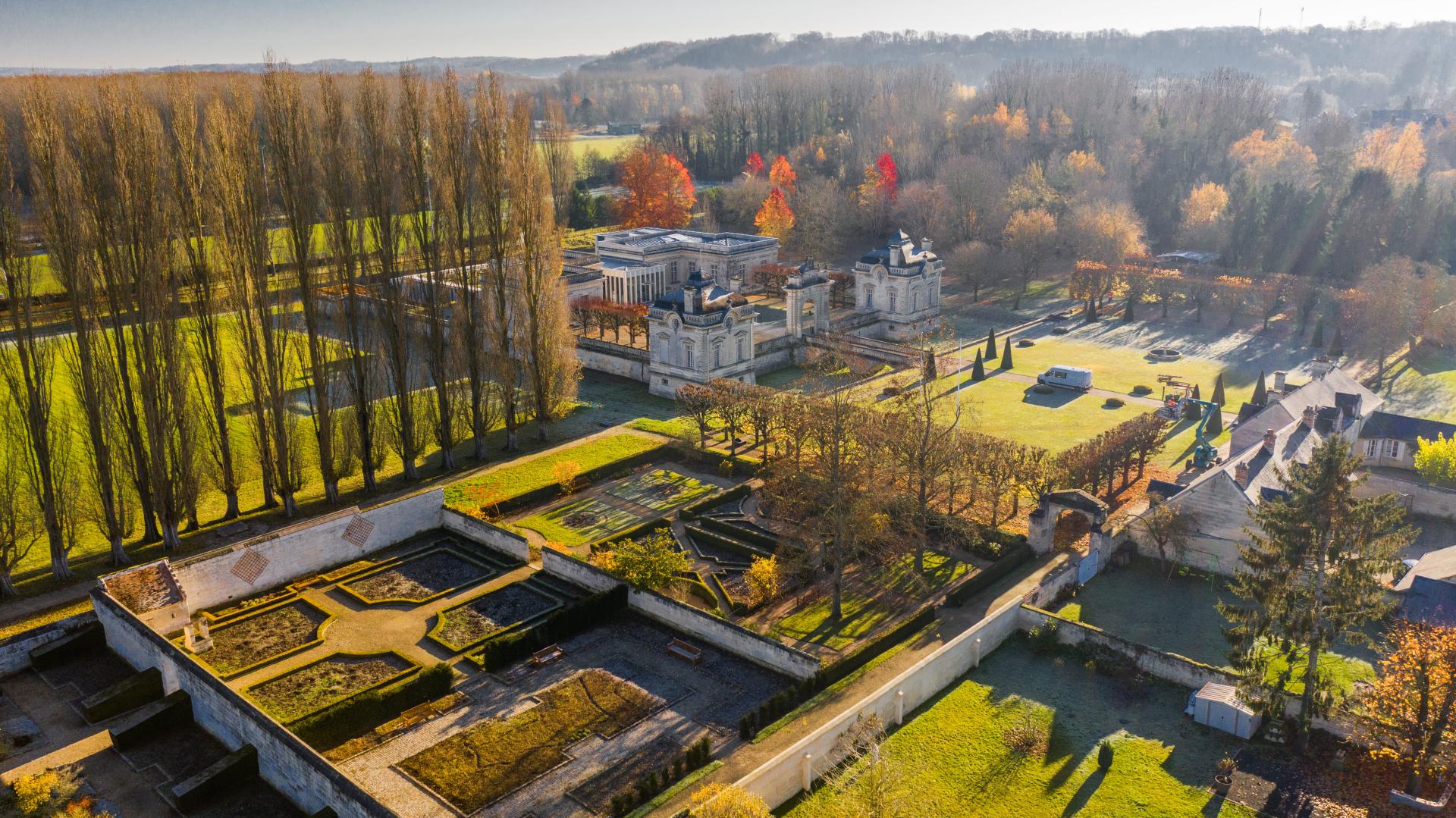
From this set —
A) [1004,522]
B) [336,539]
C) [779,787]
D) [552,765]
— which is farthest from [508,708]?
[1004,522]

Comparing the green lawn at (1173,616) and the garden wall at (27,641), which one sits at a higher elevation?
the garden wall at (27,641)

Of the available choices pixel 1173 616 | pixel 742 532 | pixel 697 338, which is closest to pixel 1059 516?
pixel 1173 616

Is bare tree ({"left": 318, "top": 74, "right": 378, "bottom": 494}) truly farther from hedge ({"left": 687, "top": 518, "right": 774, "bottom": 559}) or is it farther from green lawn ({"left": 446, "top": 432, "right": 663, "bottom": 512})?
hedge ({"left": 687, "top": 518, "right": 774, "bottom": 559})

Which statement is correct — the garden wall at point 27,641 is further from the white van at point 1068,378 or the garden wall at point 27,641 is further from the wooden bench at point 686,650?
the white van at point 1068,378

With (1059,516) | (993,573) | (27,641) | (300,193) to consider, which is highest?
(300,193)

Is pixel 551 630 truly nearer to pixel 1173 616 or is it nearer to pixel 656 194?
pixel 1173 616

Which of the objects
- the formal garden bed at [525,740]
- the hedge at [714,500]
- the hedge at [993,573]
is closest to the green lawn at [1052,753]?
the hedge at [993,573]
